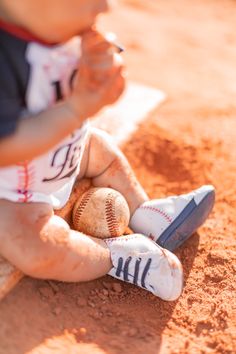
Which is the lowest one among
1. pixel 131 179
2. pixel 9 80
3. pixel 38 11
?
pixel 131 179

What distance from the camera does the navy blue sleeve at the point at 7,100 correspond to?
1627 mm

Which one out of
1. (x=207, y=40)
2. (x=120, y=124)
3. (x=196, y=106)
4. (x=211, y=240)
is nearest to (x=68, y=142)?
(x=211, y=240)

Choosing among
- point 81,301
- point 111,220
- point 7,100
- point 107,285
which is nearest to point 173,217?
point 111,220

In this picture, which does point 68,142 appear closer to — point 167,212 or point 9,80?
point 9,80

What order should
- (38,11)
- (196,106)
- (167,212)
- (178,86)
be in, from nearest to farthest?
(38,11), (167,212), (196,106), (178,86)

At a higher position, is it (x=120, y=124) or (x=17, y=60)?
(x=17, y=60)

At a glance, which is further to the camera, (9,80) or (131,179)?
(131,179)

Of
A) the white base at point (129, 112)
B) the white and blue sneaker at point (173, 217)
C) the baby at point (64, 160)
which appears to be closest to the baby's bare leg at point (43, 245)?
the baby at point (64, 160)

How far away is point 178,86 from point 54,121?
69.3 inches

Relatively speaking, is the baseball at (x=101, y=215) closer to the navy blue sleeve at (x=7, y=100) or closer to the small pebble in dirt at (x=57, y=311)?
the small pebble in dirt at (x=57, y=311)

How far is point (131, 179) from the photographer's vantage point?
2.31 m

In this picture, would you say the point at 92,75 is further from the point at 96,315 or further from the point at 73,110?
the point at 96,315

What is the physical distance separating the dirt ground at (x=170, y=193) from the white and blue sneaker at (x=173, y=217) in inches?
3.5

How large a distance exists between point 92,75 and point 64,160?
0.30 m
